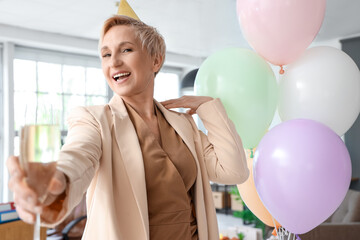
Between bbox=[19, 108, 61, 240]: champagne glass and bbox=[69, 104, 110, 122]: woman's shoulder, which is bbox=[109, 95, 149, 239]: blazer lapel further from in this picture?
bbox=[19, 108, 61, 240]: champagne glass

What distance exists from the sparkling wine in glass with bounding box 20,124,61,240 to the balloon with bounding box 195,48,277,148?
3.07 ft

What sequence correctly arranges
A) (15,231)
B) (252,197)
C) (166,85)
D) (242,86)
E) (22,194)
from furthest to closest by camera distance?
(166,85) < (15,231) < (252,197) < (242,86) < (22,194)

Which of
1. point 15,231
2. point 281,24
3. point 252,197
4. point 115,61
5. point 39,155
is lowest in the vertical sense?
point 15,231

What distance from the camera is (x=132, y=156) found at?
1.02m

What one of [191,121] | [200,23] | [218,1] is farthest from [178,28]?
[191,121]

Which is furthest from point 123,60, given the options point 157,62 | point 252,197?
point 252,197

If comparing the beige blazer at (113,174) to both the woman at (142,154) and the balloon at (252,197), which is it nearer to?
the woman at (142,154)

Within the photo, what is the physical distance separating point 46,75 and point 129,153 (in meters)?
5.46

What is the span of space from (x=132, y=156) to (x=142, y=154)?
5cm

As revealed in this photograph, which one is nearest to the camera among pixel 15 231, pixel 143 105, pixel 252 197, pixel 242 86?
pixel 143 105

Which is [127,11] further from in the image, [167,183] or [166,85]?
[166,85]

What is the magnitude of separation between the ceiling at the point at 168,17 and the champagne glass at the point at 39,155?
3842 millimetres

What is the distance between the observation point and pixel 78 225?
4371mm

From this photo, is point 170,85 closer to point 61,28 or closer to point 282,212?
point 61,28
